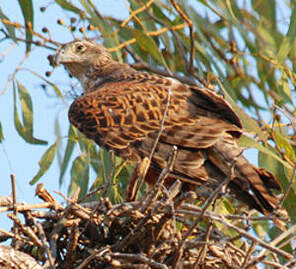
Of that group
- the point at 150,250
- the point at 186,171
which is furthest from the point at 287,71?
the point at 150,250

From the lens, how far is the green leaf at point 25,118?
5727 millimetres

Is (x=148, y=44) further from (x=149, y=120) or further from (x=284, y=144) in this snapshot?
(x=284, y=144)

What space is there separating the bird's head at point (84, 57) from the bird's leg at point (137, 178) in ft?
7.44

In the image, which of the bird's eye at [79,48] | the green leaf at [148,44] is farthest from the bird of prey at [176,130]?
the bird's eye at [79,48]

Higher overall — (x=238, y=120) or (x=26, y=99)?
(x=26, y=99)

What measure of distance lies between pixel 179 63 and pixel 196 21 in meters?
2.16

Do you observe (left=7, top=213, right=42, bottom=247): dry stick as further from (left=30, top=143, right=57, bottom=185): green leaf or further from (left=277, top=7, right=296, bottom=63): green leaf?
(left=277, top=7, right=296, bottom=63): green leaf

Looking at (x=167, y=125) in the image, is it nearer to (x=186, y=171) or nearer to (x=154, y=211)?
(x=186, y=171)

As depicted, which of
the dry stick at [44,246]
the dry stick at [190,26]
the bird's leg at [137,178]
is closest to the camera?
the dry stick at [44,246]

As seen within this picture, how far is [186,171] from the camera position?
493cm

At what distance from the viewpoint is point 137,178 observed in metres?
4.45

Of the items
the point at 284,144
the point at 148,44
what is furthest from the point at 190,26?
the point at 284,144

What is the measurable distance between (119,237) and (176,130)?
3.21ft

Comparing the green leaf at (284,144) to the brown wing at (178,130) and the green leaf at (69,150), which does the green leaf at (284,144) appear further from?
the green leaf at (69,150)
